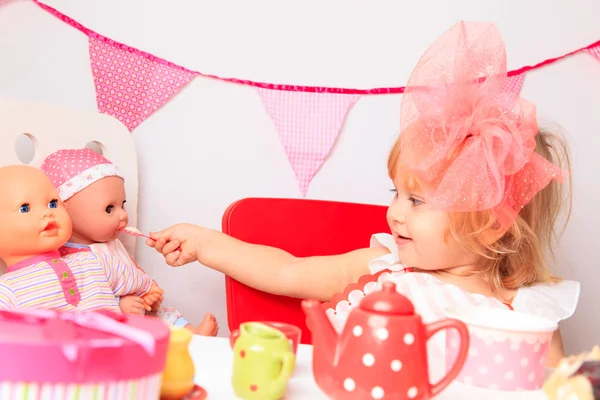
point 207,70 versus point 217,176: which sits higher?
point 207,70

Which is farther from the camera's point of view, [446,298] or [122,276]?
[122,276]

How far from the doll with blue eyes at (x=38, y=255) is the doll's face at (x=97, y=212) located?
0.09 metres

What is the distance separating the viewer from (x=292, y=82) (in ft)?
5.42

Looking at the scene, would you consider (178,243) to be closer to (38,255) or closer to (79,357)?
(38,255)

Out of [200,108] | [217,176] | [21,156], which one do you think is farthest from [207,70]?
[21,156]

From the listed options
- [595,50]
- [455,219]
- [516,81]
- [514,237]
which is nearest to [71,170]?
[455,219]

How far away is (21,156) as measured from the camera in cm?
139

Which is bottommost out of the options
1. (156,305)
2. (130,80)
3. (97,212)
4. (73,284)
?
(156,305)

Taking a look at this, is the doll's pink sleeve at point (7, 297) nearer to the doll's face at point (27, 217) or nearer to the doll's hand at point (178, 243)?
the doll's face at point (27, 217)

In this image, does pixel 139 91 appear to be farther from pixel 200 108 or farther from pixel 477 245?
pixel 477 245

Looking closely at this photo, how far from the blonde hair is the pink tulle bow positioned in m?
0.09

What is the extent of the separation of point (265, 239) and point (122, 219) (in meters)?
0.30

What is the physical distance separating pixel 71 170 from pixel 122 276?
23 centimetres

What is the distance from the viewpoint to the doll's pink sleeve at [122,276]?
1.29m
